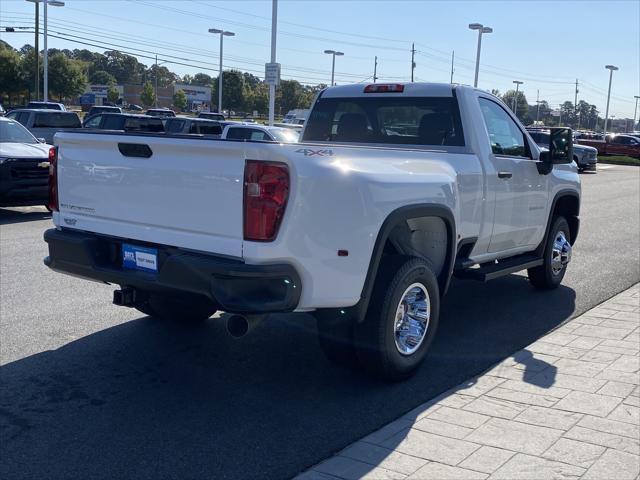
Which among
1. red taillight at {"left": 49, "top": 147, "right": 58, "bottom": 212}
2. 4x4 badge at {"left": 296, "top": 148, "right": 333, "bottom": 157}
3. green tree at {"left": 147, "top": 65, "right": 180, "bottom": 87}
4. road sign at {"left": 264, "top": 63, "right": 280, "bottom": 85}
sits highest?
green tree at {"left": 147, "top": 65, "right": 180, "bottom": 87}

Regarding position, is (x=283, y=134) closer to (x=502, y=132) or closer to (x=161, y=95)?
(x=502, y=132)

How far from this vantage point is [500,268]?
6.62 m

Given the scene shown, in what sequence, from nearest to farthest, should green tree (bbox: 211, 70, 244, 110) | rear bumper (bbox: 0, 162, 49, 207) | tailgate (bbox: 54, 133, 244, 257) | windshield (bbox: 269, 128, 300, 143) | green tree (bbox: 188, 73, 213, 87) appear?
tailgate (bbox: 54, 133, 244, 257)
rear bumper (bbox: 0, 162, 49, 207)
windshield (bbox: 269, 128, 300, 143)
green tree (bbox: 211, 70, 244, 110)
green tree (bbox: 188, 73, 213, 87)

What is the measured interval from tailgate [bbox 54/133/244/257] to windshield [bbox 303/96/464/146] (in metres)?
2.61

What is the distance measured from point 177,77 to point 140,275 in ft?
565

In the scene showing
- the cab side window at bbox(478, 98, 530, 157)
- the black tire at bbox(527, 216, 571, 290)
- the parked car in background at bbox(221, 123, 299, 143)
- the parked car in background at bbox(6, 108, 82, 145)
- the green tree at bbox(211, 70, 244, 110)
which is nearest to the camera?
the cab side window at bbox(478, 98, 530, 157)

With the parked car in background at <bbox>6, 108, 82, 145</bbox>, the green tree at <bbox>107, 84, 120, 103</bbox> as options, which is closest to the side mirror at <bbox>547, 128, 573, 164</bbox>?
the parked car in background at <bbox>6, 108, 82, 145</bbox>

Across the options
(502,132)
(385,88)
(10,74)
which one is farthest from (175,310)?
(10,74)

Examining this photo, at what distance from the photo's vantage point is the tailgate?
14.0 feet

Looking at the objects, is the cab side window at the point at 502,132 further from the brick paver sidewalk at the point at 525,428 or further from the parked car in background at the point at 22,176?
the parked car in background at the point at 22,176

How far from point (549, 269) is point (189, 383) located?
4.45m

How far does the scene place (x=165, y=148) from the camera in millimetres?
4500

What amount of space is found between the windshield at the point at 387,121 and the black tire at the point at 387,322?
64.4 inches

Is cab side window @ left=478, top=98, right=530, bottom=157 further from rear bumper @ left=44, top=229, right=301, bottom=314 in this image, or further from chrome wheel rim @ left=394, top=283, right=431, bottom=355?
rear bumper @ left=44, top=229, right=301, bottom=314
